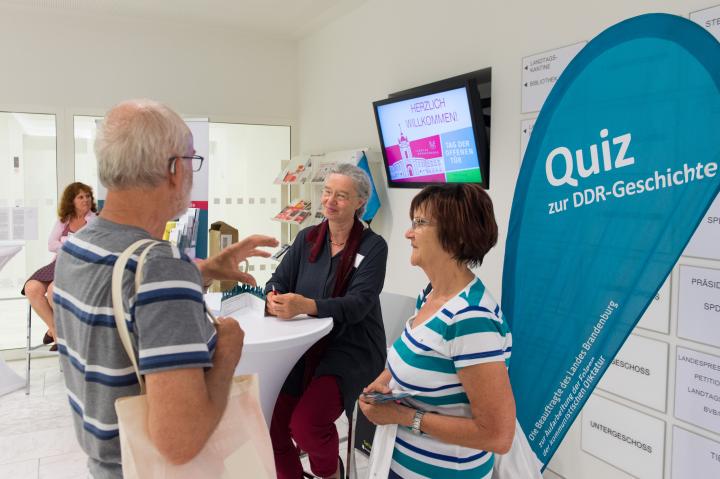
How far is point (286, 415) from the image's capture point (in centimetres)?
254

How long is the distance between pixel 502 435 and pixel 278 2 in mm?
4491

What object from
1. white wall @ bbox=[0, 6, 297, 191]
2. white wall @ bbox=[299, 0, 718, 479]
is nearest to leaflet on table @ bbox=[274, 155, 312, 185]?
white wall @ bbox=[299, 0, 718, 479]

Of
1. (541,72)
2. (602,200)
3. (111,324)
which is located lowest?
(111,324)

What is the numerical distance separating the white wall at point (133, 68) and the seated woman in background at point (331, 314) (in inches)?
139

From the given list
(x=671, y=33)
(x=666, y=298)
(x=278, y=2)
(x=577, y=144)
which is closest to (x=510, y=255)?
(x=577, y=144)

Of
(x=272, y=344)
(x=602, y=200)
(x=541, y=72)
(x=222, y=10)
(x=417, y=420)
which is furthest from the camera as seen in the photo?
(x=222, y=10)

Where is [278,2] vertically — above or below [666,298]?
above

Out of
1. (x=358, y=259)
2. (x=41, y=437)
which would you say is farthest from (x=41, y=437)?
(x=358, y=259)

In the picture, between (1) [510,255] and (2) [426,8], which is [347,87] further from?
(1) [510,255]

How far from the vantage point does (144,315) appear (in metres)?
0.91

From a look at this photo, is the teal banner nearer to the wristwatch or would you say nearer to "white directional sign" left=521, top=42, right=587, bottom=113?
"white directional sign" left=521, top=42, right=587, bottom=113

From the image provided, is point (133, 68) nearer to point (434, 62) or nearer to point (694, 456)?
point (434, 62)

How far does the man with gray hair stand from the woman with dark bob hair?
0.54 meters

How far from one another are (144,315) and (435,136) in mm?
3000
